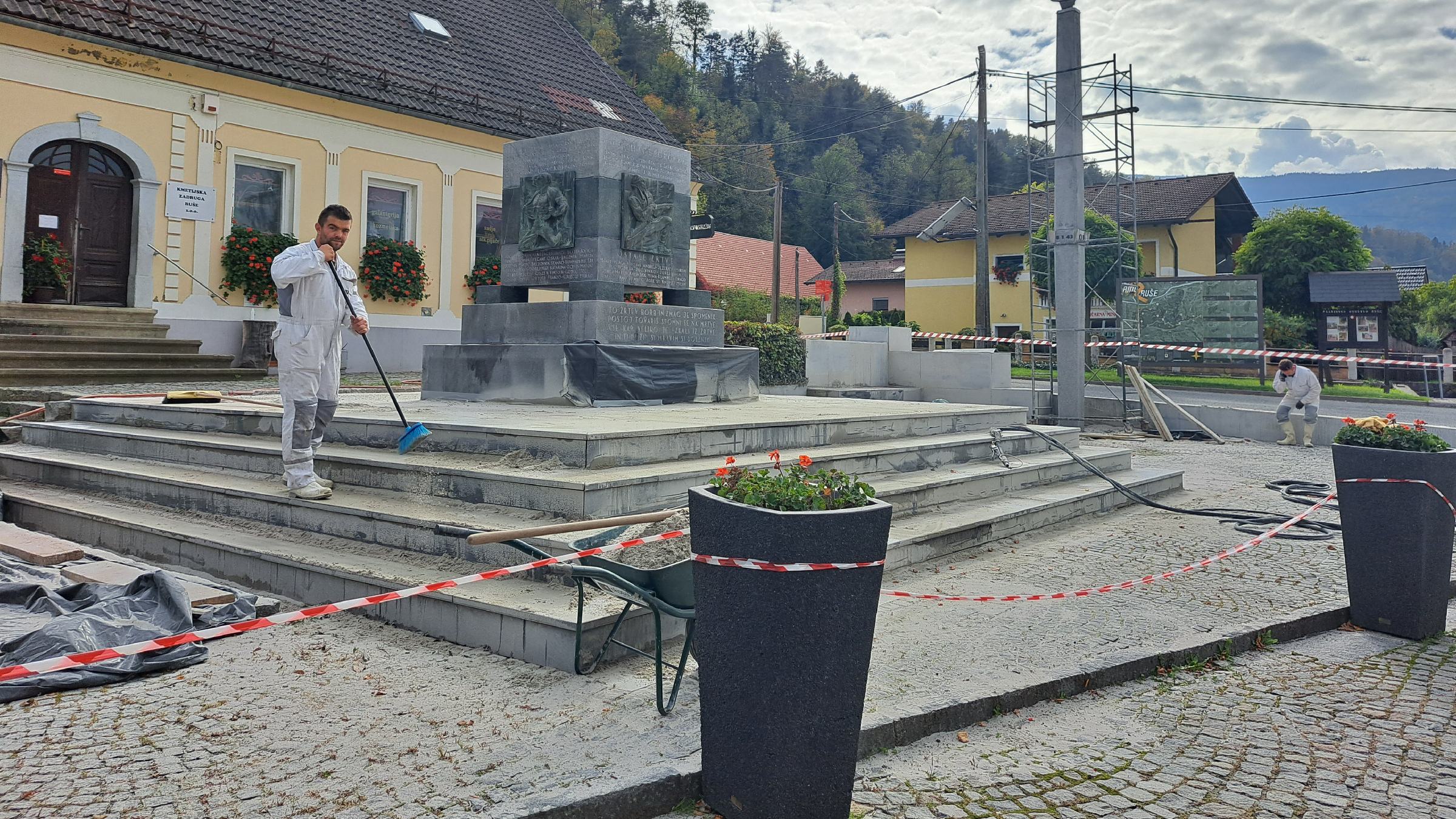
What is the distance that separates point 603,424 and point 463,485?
1.19 m

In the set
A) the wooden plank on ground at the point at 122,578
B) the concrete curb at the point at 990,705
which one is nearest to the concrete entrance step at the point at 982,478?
the concrete curb at the point at 990,705

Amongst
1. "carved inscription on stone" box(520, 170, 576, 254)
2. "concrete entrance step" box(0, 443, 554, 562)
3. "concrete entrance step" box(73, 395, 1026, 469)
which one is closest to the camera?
"concrete entrance step" box(0, 443, 554, 562)

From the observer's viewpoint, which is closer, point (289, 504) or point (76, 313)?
point (289, 504)

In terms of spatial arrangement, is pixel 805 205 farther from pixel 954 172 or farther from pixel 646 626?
pixel 646 626

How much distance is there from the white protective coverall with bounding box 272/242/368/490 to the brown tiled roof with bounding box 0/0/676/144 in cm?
1051

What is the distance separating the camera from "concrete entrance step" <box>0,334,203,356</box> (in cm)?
1200

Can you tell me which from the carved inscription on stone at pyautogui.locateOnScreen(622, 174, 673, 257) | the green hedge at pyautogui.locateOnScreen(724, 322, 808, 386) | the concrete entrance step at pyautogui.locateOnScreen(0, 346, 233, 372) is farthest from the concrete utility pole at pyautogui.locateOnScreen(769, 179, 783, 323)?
the carved inscription on stone at pyautogui.locateOnScreen(622, 174, 673, 257)

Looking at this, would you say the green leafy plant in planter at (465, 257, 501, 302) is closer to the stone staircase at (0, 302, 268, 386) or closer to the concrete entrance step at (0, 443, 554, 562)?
the stone staircase at (0, 302, 268, 386)

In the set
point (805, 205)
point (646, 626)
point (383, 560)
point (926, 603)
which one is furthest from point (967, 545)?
point (805, 205)

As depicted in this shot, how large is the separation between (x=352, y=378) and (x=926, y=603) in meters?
12.1

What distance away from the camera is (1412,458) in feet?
17.2

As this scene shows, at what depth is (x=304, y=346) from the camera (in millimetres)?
5828

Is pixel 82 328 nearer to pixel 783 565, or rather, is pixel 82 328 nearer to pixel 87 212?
pixel 87 212

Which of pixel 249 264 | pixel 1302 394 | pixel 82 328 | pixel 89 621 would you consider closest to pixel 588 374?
pixel 89 621
